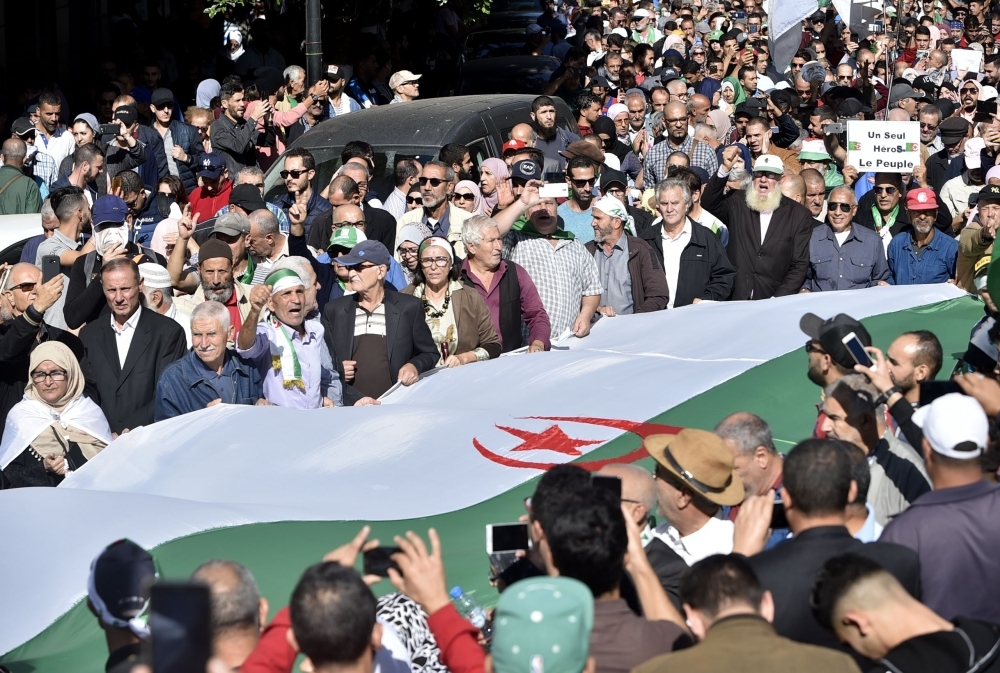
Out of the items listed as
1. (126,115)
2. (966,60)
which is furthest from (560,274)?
(966,60)

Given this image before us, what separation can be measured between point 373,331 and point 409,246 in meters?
1.29

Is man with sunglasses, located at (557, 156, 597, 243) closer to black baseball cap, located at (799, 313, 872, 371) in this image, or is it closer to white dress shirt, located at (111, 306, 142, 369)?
white dress shirt, located at (111, 306, 142, 369)

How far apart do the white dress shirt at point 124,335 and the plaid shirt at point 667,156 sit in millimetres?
5386

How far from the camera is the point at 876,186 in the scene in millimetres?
10203

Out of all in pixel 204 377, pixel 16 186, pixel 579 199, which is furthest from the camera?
pixel 16 186

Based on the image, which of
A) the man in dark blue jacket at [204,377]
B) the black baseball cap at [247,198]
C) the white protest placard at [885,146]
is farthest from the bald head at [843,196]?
the man in dark blue jacket at [204,377]

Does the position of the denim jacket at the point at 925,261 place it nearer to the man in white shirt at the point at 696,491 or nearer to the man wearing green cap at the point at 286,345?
the man wearing green cap at the point at 286,345

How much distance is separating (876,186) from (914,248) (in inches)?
32.9

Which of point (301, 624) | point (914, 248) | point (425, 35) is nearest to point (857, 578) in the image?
point (301, 624)

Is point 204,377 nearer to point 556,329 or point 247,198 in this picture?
point 556,329

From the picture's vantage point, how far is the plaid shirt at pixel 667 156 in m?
11.5

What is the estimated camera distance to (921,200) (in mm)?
9336

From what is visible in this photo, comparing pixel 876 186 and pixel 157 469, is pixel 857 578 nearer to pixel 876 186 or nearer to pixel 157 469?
pixel 157 469

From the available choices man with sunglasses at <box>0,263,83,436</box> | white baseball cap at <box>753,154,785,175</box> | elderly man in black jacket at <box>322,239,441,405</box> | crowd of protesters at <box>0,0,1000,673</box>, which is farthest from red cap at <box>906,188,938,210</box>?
man with sunglasses at <box>0,263,83,436</box>
